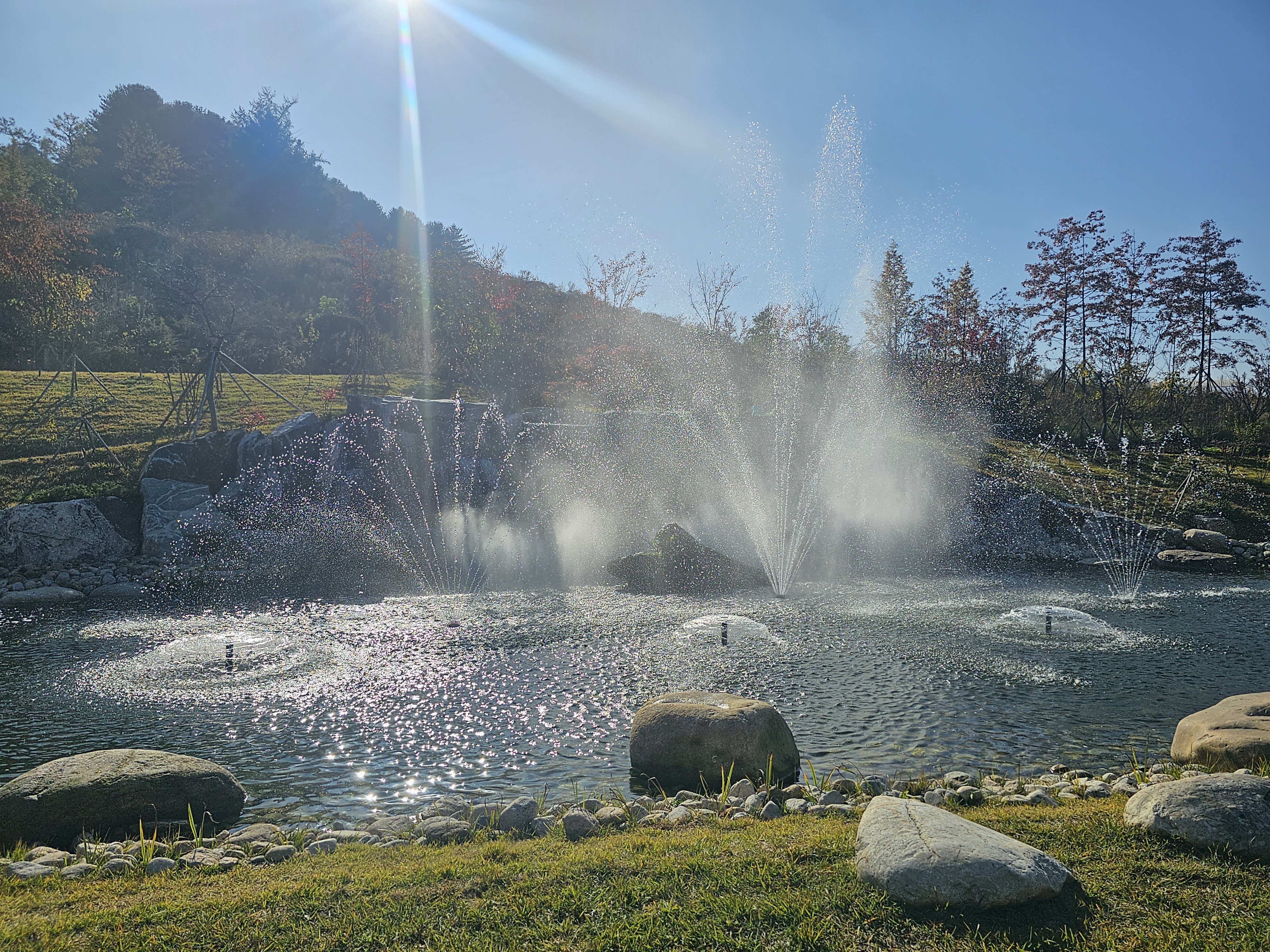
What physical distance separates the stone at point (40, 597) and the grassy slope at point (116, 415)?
619 cm

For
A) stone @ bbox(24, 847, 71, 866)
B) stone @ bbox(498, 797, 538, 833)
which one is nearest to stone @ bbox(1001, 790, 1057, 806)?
stone @ bbox(498, 797, 538, 833)

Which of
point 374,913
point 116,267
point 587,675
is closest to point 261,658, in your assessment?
point 587,675

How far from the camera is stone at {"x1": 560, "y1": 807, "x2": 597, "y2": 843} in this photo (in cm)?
Answer: 645

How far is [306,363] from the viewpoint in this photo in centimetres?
5053

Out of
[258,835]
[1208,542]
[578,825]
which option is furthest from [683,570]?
[1208,542]

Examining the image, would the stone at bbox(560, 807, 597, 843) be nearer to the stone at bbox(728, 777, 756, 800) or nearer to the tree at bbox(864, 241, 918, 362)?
the stone at bbox(728, 777, 756, 800)

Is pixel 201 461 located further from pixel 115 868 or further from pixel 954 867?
pixel 954 867

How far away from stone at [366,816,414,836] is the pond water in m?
0.60

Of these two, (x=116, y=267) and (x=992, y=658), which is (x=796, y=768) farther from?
(x=116, y=267)

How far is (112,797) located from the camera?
717 cm

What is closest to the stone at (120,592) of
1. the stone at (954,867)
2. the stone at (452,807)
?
the stone at (452,807)

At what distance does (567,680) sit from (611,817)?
526 cm

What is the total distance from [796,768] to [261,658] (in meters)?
10.3

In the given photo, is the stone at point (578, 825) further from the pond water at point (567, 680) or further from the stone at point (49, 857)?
the stone at point (49, 857)
